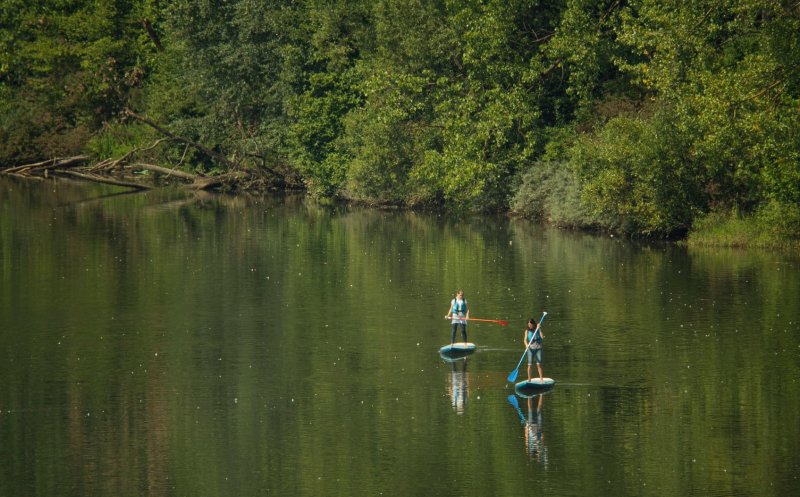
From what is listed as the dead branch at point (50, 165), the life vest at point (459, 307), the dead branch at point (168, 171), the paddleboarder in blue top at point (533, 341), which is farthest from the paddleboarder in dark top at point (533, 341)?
the dead branch at point (50, 165)

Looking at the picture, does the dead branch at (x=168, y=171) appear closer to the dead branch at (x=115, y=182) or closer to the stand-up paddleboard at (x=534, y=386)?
the dead branch at (x=115, y=182)

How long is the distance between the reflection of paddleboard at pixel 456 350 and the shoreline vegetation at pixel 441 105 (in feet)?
52.7

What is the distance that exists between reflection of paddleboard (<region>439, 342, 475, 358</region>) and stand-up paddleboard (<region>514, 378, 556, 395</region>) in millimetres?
3617

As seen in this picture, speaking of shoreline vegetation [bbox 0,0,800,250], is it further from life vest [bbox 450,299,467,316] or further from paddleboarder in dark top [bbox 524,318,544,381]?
paddleboarder in dark top [bbox 524,318,544,381]

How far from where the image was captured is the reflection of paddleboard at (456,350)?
27.5 m

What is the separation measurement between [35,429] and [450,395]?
291 inches

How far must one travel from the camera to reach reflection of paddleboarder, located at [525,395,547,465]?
1992 cm

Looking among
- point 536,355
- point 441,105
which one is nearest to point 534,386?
point 536,355

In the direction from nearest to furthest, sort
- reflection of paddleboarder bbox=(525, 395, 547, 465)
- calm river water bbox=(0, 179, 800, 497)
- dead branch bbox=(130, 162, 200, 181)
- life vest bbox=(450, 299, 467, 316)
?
calm river water bbox=(0, 179, 800, 497)
reflection of paddleboarder bbox=(525, 395, 547, 465)
life vest bbox=(450, 299, 467, 316)
dead branch bbox=(130, 162, 200, 181)

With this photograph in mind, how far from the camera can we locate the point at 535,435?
21.1 meters

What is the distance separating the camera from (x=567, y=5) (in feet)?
174

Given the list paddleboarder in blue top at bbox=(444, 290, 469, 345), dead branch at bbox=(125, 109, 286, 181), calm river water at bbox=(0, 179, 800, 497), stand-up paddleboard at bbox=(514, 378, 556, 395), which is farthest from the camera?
dead branch at bbox=(125, 109, 286, 181)

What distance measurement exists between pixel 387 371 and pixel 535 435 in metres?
5.48

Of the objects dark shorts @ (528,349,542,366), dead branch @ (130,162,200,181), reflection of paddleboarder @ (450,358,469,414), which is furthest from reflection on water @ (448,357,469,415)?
dead branch @ (130,162,200,181)
